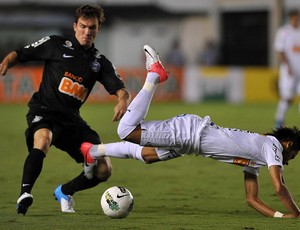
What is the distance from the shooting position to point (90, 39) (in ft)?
32.7

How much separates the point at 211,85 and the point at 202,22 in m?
10.8

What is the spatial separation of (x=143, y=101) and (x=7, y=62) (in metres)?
1.37

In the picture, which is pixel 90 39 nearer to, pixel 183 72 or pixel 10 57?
pixel 10 57

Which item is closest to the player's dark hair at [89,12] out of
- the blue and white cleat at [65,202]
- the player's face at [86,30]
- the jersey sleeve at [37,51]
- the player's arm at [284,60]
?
the player's face at [86,30]

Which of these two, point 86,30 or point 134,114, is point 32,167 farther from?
point 86,30

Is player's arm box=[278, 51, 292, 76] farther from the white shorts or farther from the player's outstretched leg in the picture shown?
the white shorts

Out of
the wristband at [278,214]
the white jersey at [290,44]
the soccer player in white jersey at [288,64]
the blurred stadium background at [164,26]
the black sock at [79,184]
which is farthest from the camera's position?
the blurred stadium background at [164,26]

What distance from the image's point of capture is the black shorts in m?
9.82

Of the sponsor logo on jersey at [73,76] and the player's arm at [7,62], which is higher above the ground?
the player's arm at [7,62]

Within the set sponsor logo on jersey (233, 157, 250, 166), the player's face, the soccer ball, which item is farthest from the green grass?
the player's face

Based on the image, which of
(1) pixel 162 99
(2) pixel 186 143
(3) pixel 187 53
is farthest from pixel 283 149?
(3) pixel 187 53

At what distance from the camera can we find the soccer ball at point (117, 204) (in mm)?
9281

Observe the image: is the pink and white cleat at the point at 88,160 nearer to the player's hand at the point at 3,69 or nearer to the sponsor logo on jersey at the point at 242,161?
the player's hand at the point at 3,69

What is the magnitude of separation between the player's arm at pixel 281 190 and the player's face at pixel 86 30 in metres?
2.24
